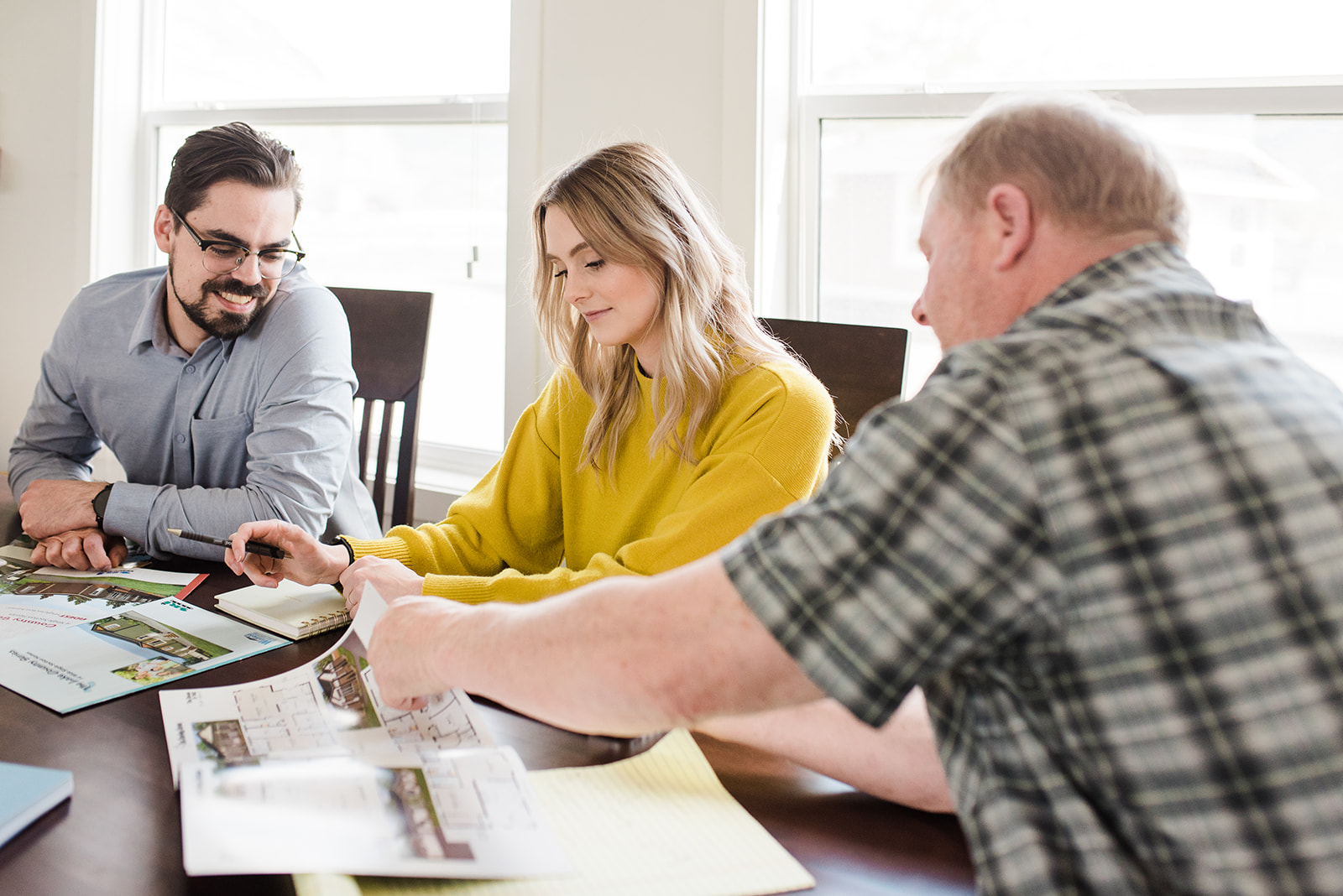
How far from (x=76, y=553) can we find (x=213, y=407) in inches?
15.6

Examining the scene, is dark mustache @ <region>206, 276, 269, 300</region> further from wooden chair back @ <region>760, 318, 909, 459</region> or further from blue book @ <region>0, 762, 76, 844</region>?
blue book @ <region>0, 762, 76, 844</region>

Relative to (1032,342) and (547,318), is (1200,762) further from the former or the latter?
(547,318)

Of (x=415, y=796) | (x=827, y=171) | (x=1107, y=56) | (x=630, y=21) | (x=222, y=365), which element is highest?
(x=630, y=21)

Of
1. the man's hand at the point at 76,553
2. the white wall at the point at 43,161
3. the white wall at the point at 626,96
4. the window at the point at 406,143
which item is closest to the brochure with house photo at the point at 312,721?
the man's hand at the point at 76,553

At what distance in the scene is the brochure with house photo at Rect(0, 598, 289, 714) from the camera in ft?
3.32

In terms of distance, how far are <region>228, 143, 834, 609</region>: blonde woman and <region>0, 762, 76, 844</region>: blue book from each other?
527 mm

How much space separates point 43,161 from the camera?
3283mm

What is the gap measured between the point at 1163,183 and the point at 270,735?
32.8 inches

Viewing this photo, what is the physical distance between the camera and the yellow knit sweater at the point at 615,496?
4.37ft

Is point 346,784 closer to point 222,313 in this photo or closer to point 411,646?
point 411,646

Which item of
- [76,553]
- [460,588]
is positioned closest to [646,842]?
[460,588]

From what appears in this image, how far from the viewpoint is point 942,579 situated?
0.55m

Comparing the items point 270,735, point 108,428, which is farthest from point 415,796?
point 108,428

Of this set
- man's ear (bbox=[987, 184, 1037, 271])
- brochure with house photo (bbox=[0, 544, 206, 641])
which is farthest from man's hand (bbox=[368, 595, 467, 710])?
brochure with house photo (bbox=[0, 544, 206, 641])
